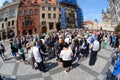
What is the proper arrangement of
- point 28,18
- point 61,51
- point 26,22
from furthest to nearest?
1. point 26,22
2. point 28,18
3. point 61,51

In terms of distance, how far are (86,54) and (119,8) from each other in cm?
6022

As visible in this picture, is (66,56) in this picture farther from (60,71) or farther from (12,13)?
(12,13)

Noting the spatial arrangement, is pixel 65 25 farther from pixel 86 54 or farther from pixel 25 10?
pixel 86 54

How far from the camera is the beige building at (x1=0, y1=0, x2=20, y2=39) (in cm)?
5869

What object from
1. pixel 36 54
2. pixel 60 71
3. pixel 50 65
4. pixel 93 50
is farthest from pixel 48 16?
pixel 36 54

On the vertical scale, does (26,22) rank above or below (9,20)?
below

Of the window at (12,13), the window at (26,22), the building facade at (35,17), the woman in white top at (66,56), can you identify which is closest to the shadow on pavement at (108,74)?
the woman in white top at (66,56)

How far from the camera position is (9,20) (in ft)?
196

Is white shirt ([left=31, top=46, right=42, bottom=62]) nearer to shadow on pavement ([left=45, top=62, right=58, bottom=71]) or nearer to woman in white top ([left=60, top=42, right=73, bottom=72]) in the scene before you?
woman in white top ([left=60, top=42, right=73, bottom=72])

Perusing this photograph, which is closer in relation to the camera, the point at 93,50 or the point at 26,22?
the point at 93,50

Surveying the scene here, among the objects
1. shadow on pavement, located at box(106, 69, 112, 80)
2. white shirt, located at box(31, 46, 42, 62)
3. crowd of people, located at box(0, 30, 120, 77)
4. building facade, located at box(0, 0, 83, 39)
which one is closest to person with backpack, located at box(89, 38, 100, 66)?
crowd of people, located at box(0, 30, 120, 77)

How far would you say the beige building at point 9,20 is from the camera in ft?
193

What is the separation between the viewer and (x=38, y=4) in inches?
2280

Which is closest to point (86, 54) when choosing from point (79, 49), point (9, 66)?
point (79, 49)
